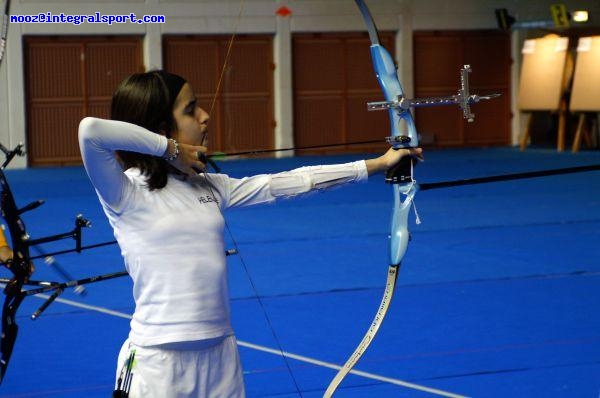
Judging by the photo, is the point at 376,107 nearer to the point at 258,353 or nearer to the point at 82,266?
the point at 258,353

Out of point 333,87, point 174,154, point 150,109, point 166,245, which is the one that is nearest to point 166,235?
point 166,245

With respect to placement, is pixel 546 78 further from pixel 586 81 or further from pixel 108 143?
pixel 108 143

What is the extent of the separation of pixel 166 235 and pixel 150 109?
30 cm

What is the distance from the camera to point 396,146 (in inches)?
107

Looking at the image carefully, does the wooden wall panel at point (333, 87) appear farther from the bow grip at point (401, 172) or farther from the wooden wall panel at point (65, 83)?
the bow grip at point (401, 172)

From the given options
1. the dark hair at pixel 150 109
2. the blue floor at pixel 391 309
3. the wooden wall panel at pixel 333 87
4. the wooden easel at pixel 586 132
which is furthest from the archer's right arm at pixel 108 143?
the wooden wall panel at pixel 333 87

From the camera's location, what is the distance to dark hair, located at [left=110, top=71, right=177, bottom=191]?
2.41m

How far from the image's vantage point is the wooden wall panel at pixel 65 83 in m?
16.8

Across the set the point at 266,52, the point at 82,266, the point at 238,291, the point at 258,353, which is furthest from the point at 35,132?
the point at 258,353

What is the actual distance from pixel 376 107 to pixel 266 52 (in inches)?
597

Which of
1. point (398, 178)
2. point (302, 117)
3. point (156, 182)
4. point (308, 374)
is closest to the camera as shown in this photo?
point (156, 182)

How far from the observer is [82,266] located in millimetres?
7523

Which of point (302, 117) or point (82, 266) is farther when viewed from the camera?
point (302, 117)

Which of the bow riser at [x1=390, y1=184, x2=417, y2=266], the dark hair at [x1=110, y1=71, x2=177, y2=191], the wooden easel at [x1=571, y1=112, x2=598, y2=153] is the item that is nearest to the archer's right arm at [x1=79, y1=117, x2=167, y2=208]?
the dark hair at [x1=110, y1=71, x2=177, y2=191]
